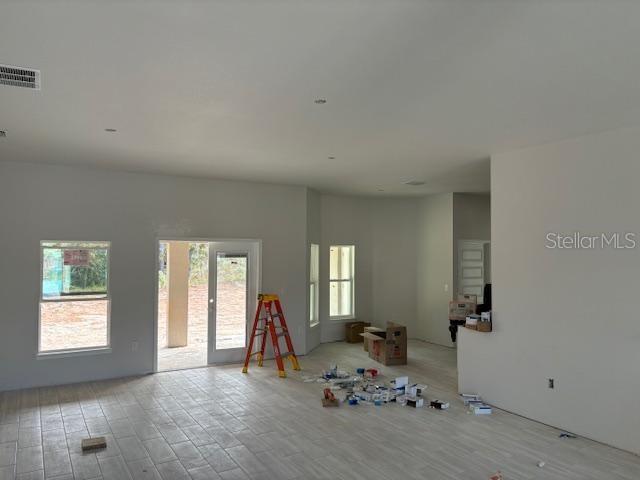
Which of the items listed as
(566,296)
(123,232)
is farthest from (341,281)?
(566,296)

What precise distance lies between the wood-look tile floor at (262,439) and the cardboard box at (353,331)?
2925 mm

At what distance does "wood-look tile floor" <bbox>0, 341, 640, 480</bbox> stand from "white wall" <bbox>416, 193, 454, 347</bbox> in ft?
9.62

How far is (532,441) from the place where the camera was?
429cm

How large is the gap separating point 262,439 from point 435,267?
560 centimetres

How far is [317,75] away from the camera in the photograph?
9.84 ft

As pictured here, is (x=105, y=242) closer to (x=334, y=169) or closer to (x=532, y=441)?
(x=334, y=169)

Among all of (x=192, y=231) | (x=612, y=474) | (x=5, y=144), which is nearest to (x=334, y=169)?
(x=192, y=231)

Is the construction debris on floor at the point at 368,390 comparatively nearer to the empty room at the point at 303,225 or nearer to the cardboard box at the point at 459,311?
the empty room at the point at 303,225

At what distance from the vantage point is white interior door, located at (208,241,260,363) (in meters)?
7.16

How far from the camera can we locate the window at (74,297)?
20.0 feet

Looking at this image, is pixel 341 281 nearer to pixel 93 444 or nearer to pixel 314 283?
pixel 314 283

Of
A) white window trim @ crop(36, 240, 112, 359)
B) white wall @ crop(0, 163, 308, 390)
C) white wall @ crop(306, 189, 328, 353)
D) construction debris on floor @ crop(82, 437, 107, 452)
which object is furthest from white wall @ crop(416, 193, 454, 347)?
construction debris on floor @ crop(82, 437, 107, 452)

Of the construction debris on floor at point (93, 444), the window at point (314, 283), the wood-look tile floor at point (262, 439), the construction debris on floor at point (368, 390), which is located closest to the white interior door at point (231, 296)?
the wood-look tile floor at point (262, 439)

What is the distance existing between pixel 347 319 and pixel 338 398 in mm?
3756
